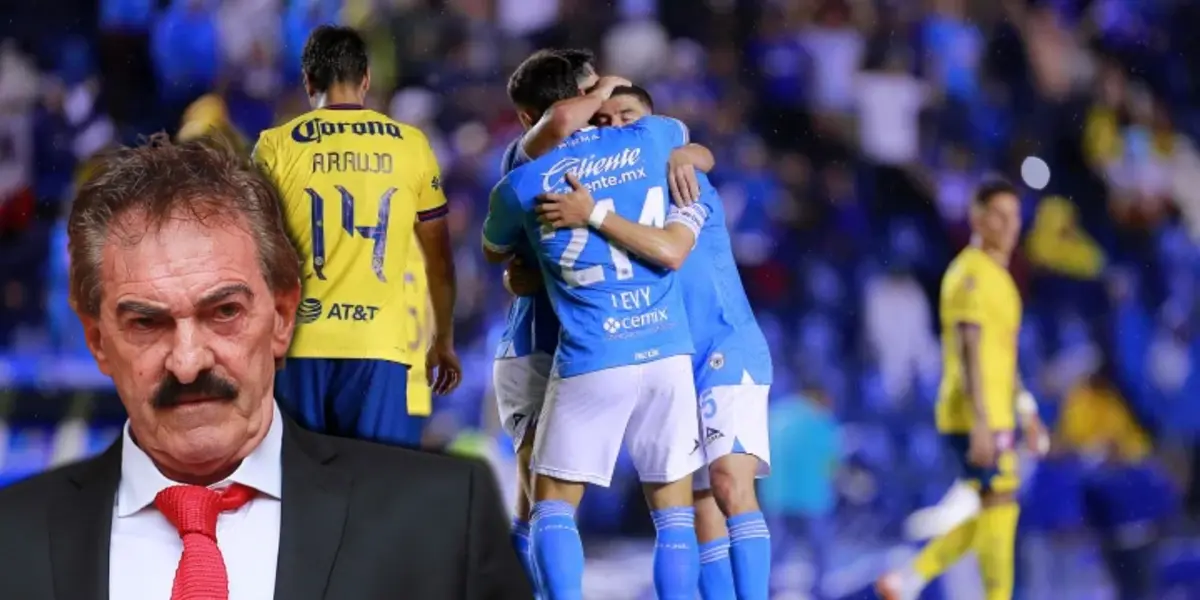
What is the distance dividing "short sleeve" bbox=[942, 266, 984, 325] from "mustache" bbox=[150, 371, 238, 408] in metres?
4.77

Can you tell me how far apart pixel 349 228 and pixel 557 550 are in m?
1.06

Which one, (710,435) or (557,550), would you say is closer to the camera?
(557,550)

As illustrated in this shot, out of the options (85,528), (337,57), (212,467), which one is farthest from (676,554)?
(85,528)

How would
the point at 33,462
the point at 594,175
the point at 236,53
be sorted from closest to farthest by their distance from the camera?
the point at 594,175, the point at 33,462, the point at 236,53

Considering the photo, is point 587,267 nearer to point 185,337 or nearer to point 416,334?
point 416,334

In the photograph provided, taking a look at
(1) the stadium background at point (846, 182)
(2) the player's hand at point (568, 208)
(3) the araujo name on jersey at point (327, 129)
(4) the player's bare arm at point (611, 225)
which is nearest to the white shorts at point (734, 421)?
(4) the player's bare arm at point (611, 225)

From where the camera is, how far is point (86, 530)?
6.13 ft

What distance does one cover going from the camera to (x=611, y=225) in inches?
175

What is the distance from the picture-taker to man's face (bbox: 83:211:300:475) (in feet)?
6.19

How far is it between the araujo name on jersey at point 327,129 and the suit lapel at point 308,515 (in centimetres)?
285

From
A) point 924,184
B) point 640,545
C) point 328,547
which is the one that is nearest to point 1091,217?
point 924,184

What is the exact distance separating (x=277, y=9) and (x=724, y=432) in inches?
181

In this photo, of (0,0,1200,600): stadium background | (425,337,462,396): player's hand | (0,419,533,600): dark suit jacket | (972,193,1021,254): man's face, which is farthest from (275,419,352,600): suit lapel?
(0,0,1200,600): stadium background

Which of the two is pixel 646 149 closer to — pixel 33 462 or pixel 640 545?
pixel 640 545
